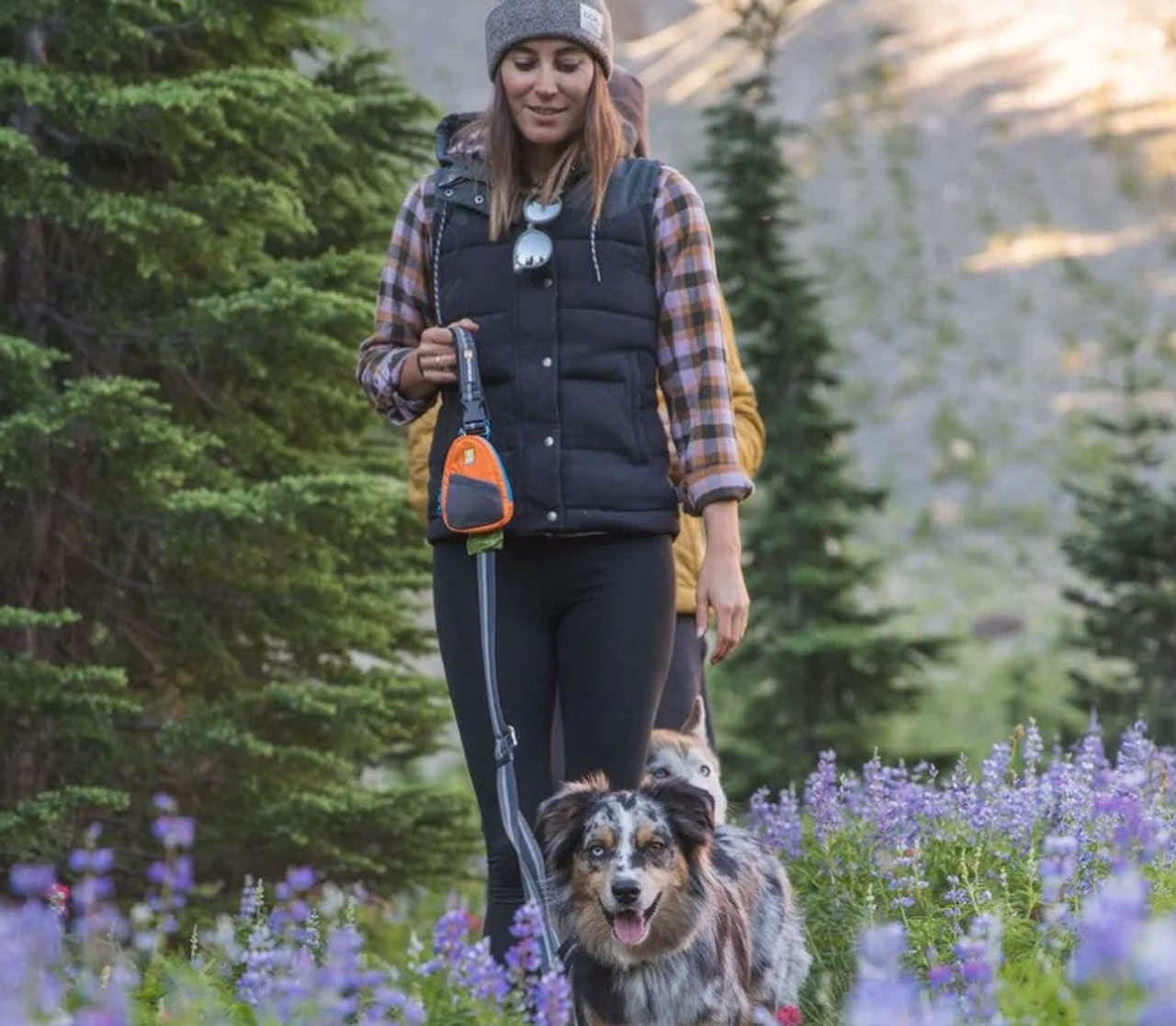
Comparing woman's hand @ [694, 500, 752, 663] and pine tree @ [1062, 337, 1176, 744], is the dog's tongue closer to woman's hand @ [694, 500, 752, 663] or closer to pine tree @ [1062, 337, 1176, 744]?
woman's hand @ [694, 500, 752, 663]

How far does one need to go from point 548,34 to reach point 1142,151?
144 feet

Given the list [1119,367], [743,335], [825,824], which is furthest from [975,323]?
[825,824]

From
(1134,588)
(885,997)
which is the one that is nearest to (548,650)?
(885,997)

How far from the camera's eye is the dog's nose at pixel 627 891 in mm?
4359

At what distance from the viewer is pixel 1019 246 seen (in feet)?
142

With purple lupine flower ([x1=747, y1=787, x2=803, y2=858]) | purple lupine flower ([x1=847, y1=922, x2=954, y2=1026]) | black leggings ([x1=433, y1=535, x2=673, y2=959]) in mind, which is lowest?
purple lupine flower ([x1=747, y1=787, x2=803, y2=858])

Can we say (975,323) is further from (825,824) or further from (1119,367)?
(825,824)

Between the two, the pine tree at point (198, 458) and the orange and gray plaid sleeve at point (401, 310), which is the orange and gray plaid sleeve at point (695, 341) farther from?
the pine tree at point (198, 458)

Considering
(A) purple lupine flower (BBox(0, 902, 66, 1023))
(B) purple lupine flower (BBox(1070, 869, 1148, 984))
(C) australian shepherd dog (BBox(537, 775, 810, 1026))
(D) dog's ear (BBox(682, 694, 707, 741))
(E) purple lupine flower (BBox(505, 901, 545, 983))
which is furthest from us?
(D) dog's ear (BBox(682, 694, 707, 741))

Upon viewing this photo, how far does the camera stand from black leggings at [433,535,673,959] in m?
4.29

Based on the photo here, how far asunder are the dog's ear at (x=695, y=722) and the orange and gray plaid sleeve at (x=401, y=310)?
174cm

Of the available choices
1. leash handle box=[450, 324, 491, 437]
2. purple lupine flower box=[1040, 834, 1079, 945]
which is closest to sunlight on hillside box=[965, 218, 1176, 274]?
purple lupine flower box=[1040, 834, 1079, 945]

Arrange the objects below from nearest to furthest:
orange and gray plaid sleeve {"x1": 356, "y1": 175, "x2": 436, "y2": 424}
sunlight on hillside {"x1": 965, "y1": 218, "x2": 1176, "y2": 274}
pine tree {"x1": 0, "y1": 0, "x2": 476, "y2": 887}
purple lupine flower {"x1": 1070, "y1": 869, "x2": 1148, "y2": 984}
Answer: purple lupine flower {"x1": 1070, "y1": 869, "x2": 1148, "y2": 984}, orange and gray plaid sleeve {"x1": 356, "y1": 175, "x2": 436, "y2": 424}, pine tree {"x1": 0, "y1": 0, "x2": 476, "y2": 887}, sunlight on hillside {"x1": 965, "y1": 218, "x2": 1176, "y2": 274}

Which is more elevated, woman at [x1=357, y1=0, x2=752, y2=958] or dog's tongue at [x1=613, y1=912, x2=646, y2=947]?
woman at [x1=357, y1=0, x2=752, y2=958]
